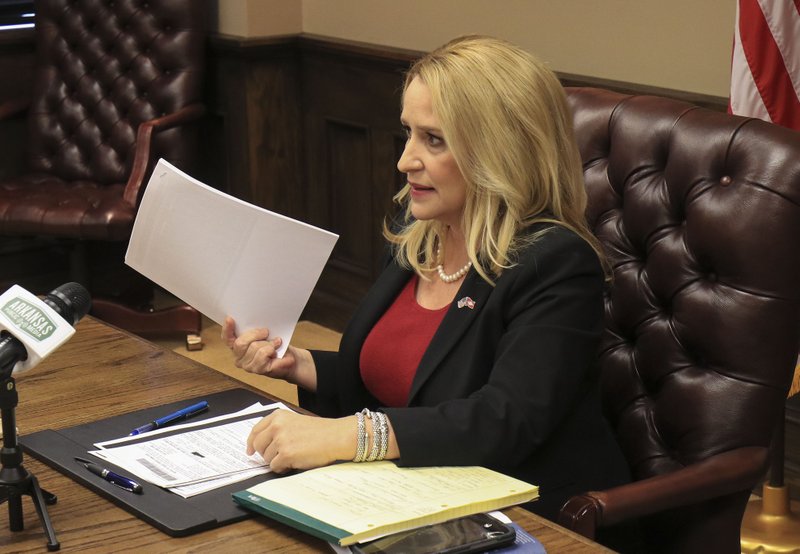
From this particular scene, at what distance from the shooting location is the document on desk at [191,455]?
1.59 metres

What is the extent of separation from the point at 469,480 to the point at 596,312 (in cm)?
Answer: 40

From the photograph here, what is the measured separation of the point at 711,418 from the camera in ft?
6.15

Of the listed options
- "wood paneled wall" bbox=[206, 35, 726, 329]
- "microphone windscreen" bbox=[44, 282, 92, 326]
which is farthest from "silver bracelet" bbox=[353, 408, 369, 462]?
"wood paneled wall" bbox=[206, 35, 726, 329]

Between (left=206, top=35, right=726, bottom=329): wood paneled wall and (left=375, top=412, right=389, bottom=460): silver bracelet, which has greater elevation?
(left=375, top=412, right=389, bottom=460): silver bracelet

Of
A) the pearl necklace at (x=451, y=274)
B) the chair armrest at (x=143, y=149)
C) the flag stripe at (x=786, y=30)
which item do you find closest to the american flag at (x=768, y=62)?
the flag stripe at (x=786, y=30)

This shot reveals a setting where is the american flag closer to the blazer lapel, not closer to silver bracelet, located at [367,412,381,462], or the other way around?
the blazer lapel

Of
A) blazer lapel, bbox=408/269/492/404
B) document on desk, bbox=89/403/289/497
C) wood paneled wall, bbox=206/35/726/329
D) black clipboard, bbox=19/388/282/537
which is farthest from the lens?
wood paneled wall, bbox=206/35/726/329

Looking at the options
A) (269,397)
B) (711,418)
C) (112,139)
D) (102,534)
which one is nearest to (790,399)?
(711,418)

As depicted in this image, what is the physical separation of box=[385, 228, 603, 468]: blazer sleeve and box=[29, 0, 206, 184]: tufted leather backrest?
111 inches

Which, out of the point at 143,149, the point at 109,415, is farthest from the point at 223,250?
the point at 143,149

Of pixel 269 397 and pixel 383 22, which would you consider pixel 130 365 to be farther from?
pixel 383 22

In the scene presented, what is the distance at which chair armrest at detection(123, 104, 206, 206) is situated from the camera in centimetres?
429

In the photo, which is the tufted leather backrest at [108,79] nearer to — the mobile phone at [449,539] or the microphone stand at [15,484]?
the microphone stand at [15,484]

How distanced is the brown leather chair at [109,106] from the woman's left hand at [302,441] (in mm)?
2810
